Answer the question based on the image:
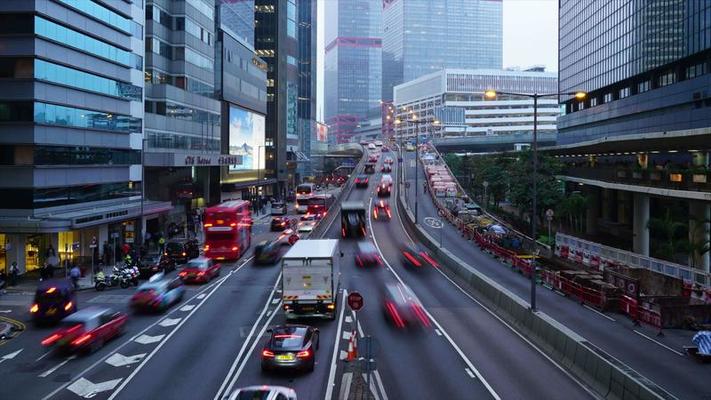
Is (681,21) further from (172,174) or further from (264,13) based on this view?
(264,13)

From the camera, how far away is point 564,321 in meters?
27.8

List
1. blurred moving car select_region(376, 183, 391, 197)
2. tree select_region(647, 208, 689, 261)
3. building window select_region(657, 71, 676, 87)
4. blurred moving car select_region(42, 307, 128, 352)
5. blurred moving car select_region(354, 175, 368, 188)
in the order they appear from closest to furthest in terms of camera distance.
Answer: blurred moving car select_region(42, 307, 128, 352), tree select_region(647, 208, 689, 261), building window select_region(657, 71, 676, 87), blurred moving car select_region(376, 183, 391, 197), blurred moving car select_region(354, 175, 368, 188)

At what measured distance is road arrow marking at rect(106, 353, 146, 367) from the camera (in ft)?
71.9

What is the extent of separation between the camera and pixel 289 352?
66.2 feet

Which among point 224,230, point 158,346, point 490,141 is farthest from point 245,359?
point 490,141

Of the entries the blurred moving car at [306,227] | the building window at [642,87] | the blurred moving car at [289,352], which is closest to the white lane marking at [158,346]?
the blurred moving car at [289,352]

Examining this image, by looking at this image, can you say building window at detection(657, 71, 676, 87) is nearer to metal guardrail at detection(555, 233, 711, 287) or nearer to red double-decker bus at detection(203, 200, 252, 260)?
metal guardrail at detection(555, 233, 711, 287)

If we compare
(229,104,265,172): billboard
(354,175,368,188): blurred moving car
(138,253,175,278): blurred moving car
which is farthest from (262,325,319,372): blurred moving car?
(354,175,368,188): blurred moving car

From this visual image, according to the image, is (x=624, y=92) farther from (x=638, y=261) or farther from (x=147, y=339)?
(x=147, y=339)

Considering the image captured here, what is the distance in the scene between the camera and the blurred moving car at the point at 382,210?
7338 centimetres

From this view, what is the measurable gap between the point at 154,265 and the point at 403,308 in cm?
1885

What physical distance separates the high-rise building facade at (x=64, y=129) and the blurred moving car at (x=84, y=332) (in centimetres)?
1755

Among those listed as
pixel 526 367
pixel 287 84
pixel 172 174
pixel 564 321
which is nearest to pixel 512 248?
pixel 564 321

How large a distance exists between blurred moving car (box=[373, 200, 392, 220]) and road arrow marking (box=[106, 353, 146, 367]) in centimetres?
5078
